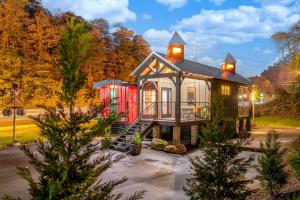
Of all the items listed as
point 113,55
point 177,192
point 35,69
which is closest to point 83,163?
point 177,192

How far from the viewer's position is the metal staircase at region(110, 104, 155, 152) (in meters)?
17.6

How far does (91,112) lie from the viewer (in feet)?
13.6

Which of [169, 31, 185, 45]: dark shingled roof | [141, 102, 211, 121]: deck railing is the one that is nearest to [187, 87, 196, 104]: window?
[141, 102, 211, 121]: deck railing

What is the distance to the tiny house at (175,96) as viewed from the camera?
18922 millimetres

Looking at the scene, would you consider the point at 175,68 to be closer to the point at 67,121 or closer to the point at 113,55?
the point at 67,121

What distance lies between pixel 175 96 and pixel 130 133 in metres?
5.16

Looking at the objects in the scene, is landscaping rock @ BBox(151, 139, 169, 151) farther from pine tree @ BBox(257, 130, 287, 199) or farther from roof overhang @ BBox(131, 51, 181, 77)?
pine tree @ BBox(257, 130, 287, 199)

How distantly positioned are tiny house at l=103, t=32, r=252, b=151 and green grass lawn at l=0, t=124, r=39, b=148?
24.5 feet

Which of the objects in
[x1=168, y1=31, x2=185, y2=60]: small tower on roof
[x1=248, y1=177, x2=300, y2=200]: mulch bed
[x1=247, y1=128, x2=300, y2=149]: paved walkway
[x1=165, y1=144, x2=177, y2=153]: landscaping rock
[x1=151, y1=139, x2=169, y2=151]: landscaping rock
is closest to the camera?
[x1=248, y1=177, x2=300, y2=200]: mulch bed

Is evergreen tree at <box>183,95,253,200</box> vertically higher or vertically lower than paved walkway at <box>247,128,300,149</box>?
higher

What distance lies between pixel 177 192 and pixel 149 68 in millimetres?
12159

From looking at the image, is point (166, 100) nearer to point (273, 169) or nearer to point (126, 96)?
point (126, 96)

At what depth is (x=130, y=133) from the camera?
1962cm

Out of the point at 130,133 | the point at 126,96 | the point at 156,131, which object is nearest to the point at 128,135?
the point at 130,133
